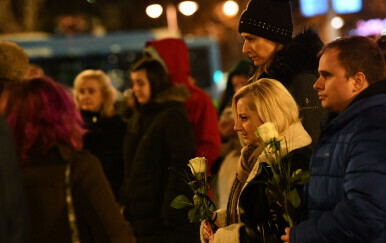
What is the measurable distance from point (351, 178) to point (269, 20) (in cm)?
220

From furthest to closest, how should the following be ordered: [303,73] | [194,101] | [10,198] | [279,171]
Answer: [194,101] → [303,73] → [279,171] → [10,198]

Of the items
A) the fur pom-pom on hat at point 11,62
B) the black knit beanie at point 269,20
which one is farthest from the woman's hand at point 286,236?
the fur pom-pom on hat at point 11,62

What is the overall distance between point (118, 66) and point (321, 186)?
2526 centimetres

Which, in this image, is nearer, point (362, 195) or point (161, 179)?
point (362, 195)

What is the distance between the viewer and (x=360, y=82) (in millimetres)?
3531

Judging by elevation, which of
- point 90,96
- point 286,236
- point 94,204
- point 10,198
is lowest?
point 286,236

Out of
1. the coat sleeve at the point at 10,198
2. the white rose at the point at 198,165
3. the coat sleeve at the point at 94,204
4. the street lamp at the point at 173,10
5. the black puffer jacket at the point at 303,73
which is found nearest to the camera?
the coat sleeve at the point at 10,198

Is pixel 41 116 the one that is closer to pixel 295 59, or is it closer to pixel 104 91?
pixel 295 59

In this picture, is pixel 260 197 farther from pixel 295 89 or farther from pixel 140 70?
pixel 140 70

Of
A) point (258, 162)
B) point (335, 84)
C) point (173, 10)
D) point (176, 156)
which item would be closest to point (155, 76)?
point (176, 156)

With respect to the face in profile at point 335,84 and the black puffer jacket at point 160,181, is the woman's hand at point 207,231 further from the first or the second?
the black puffer jacket at point 160,181

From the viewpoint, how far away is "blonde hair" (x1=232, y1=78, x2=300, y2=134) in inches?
164

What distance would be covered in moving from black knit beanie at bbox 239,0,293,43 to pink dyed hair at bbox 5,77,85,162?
151cm

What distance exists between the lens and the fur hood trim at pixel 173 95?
6.88 metres
